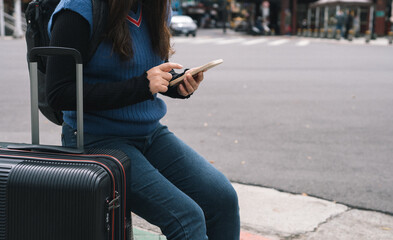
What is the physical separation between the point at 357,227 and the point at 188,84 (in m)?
2.05

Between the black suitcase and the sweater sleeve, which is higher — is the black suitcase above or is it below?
below

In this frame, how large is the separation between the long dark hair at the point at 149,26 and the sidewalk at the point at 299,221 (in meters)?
1.47

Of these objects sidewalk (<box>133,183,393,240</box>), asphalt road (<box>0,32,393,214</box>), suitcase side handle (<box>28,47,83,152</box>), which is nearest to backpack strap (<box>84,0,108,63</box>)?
suitcase side handle (<box>28,47,83,152</box>)

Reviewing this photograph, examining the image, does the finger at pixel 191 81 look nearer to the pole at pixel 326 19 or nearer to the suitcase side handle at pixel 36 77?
the suitcase side handle at pixel 36 77

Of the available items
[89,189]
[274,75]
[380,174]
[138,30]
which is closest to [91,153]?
[89,189]

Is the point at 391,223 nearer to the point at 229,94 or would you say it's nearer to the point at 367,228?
the point at 367,228

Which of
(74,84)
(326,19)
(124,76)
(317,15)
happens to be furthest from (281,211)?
(317,15)

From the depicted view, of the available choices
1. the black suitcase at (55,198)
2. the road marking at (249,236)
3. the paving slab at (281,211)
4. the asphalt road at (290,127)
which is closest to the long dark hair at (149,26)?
the black suitcase at (55,198)

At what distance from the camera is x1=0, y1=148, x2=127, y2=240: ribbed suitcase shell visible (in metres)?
1.62

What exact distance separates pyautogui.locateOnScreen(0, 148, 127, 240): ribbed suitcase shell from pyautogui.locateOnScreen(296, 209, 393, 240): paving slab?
2049 mm

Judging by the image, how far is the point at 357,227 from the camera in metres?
3.61

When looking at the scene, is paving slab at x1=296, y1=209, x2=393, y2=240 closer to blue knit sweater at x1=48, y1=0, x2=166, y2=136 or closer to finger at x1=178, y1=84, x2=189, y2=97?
finger at x1=178, y1=84, x2=189, y2=97

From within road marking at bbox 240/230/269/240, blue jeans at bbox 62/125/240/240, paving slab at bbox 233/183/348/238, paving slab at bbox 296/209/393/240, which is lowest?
paving slab at bbox 296/209/393/240

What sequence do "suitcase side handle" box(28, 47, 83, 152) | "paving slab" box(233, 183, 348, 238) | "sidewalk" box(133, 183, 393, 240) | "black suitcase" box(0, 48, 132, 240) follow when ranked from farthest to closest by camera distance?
"paving slab" box(233, 183, 348, 238)
"sidewalk" box(133, 183, 393, 240)
"suitcase side handle" box(28, 47, 83, 152)
"black suitcase" box(0, 48, 132, 240)
